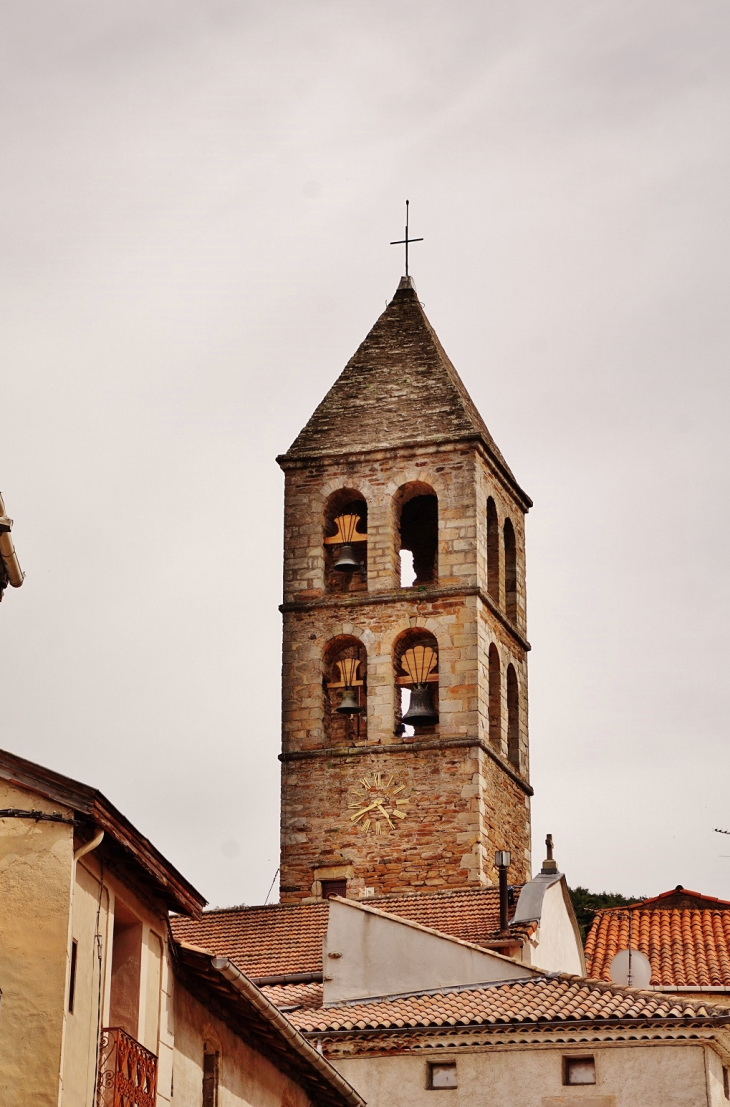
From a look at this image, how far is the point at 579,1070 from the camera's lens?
2523 centimetres

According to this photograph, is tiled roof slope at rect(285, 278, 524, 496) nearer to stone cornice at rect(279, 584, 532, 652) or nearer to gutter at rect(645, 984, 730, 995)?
stone cornice at rect(279, 584, 532, 652)

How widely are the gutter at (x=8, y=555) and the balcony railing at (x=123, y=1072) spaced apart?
9.97ft

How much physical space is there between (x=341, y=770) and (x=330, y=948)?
972cm

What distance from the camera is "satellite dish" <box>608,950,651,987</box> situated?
3075 centimetres

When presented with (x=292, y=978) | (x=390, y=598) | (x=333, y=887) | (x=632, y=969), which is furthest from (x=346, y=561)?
(x=632, y=969)

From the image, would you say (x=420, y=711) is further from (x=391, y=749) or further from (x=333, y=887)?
Result: (x=333, y=887)

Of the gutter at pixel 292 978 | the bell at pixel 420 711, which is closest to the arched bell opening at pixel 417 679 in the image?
the bell at pixel 420 711

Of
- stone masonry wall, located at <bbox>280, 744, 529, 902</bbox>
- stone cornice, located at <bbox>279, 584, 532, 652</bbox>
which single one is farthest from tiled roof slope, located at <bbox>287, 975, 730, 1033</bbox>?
stone cornice, located at <bbox>279, 584, 532, 652</bbox>

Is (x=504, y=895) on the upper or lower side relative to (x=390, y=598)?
lower

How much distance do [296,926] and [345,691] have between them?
20.7 ft

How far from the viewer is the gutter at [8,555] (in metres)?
14.4

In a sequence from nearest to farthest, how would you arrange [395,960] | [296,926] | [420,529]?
[395,960], [296,926], [420,529]

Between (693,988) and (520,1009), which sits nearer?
(520,1009)

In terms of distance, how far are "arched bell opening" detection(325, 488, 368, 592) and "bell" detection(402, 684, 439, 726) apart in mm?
2330
